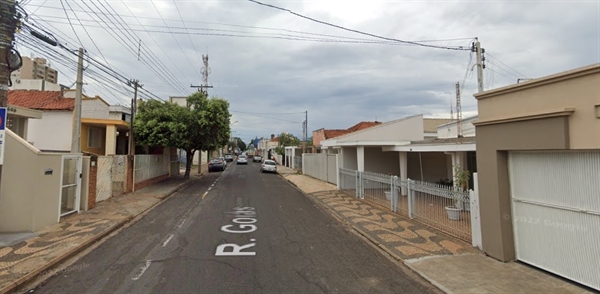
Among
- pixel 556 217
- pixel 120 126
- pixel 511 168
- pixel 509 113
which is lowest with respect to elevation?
pixel 556 217

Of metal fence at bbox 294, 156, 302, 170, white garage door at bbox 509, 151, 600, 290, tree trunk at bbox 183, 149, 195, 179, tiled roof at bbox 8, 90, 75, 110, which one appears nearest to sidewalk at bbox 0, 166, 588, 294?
white garage door at bbox 509, 151, 600, 290

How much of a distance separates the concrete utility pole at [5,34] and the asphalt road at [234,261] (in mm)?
4391

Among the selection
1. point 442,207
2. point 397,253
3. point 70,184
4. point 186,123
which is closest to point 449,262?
point 397,253

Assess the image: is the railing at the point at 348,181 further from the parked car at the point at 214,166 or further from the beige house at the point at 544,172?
the parked car at the point at 214,166

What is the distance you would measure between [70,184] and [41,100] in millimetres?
12767

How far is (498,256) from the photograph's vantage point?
6430 millimetres

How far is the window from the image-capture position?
2022 centimetres

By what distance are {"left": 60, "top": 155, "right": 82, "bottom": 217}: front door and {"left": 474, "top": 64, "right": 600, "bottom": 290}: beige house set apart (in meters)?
11.8

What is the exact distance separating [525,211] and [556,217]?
644mm

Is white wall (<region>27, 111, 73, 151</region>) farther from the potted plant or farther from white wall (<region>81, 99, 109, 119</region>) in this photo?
the potted plant

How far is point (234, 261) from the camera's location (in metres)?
6.30

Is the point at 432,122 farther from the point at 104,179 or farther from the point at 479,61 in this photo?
the point at 104,179

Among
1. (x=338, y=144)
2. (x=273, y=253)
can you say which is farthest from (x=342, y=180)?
(x=273, y=253)

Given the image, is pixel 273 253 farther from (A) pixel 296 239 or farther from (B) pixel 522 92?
(B) pixel 522 92
